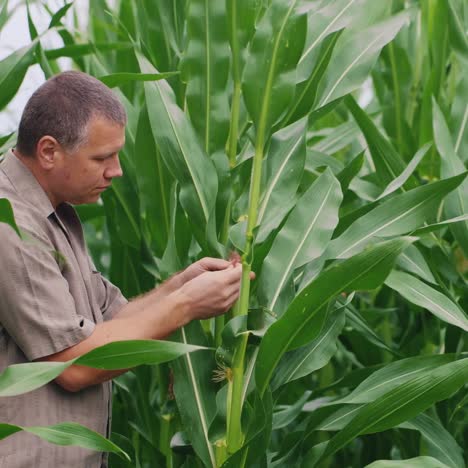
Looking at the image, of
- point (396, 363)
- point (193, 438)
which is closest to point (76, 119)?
point (193, 438)

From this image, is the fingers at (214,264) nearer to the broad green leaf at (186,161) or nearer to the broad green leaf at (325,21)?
the broad green leaf at (186,161)

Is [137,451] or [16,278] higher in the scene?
[16,278]

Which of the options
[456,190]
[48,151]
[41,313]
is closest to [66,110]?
A: [48,151]

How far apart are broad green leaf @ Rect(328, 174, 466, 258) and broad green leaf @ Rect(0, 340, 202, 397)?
40 cm

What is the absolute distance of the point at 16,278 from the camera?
150 centimetres

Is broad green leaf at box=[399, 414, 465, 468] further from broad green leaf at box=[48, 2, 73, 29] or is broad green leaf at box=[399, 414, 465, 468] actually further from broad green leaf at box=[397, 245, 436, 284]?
broad green leaf at box=[48, 2, 73, 29]

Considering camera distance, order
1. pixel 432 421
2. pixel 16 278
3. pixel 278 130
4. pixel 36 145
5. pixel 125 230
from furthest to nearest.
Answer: pixel 125 230 < pixel 432 421 < pixel 278 130 < pixel 36 145 < pixel 16 278

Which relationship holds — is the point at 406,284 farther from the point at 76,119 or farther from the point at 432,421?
the point at 76,119

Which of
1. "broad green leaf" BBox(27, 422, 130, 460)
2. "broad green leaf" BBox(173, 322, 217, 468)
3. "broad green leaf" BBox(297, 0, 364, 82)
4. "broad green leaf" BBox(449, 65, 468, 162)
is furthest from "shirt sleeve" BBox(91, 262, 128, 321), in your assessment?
"broad green leaf" BBox(449, 65, 468, 162)

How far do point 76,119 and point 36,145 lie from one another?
78mm

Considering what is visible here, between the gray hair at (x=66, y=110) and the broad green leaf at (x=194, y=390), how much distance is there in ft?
1.19

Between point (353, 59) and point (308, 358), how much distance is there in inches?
20.7

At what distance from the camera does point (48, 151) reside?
160 cm

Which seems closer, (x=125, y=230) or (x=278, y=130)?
(x=278, y=130)
